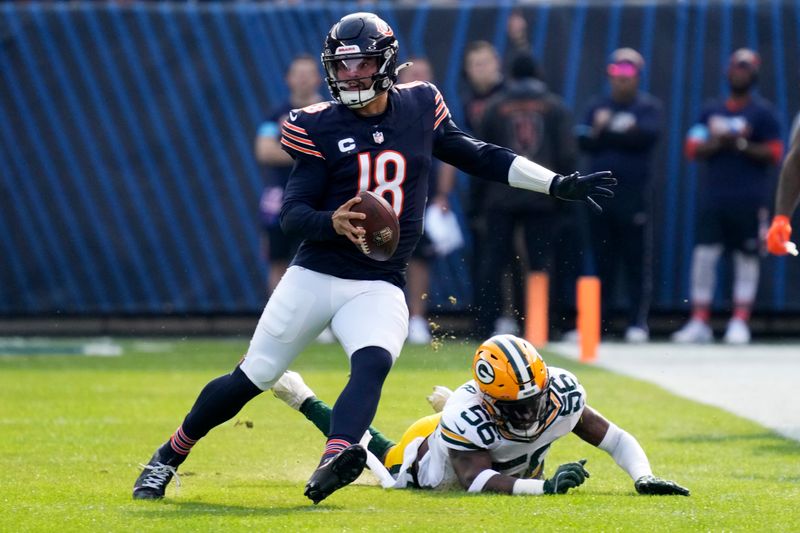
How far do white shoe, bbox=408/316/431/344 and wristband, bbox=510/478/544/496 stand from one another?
7.15 meters

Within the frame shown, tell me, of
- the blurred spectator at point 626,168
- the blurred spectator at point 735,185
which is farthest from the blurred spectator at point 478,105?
the blurred spectator at point 735,185

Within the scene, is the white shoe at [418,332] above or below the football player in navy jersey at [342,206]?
below

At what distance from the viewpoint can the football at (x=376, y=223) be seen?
5.69m

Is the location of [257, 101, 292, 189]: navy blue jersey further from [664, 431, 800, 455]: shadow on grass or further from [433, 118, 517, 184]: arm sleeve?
[433, 118, 517, 184]: arm sleeve

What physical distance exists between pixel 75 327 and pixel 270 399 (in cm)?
522

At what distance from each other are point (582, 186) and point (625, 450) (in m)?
1.06

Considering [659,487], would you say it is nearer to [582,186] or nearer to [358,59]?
[582,186]

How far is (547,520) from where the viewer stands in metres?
5.32

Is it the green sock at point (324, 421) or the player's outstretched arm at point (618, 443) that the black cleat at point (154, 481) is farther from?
the player's outstretched arm at point (618, 443)

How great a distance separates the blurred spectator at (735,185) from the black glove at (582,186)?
730 cm

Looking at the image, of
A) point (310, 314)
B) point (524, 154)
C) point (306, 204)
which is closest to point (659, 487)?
point (310, 314)

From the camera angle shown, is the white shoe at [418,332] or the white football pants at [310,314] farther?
the white shoe at [418,332]

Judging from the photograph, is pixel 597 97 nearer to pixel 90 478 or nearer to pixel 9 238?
pixel 9 238

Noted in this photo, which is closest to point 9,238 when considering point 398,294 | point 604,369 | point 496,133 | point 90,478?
point 496,133
